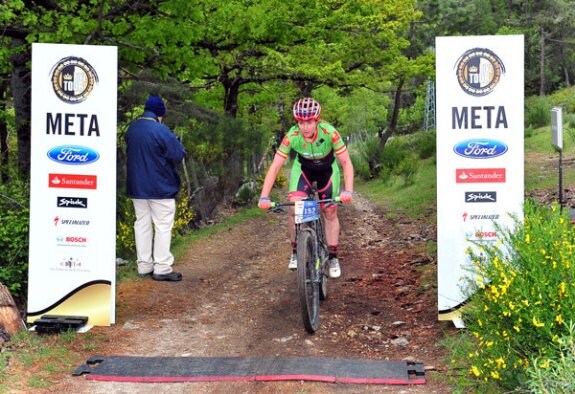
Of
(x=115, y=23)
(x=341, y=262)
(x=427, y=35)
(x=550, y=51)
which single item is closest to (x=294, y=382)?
(x=341, y=262)

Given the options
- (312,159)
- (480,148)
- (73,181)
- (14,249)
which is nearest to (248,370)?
(73,181)

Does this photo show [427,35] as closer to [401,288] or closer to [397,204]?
[397,204]

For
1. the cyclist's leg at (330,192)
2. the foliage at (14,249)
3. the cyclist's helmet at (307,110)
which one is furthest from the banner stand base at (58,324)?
the cyclist's helmet at (307,110)

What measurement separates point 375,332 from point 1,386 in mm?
3309

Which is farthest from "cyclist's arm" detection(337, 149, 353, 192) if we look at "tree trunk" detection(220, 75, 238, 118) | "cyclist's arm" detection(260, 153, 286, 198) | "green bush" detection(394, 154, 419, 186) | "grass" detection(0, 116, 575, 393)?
"green bush" detection(394, 154, 419, 186)

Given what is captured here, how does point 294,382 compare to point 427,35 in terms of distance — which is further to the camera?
point 427,35

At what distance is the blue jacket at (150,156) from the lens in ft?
26.6

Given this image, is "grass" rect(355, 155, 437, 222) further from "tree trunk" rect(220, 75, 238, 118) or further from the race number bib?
the race number bib

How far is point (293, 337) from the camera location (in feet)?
21.8

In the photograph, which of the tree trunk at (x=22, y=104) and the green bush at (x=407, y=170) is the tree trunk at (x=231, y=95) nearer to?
the green bush at (x=407, y=170)

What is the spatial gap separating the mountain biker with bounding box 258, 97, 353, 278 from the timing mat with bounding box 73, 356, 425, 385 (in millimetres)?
1682

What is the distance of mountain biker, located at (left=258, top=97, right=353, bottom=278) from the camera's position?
7.13 meters

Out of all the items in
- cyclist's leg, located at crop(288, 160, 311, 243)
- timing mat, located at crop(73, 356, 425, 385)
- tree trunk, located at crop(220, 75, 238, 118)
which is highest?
tree trunk, located at crop(220, 75, 238, 118)

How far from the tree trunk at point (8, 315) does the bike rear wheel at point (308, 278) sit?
262cm
